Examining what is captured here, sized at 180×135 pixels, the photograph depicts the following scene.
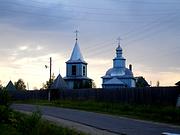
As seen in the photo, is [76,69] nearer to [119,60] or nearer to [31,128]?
[119,60]

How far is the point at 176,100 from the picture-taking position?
1687 inches

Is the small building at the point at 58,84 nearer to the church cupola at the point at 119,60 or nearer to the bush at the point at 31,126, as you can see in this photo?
the church cupola at the point at 119,60

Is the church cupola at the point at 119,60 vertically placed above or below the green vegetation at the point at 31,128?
above

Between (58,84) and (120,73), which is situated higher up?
(120,73)

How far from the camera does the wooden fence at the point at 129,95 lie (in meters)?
44.3

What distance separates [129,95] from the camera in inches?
2000

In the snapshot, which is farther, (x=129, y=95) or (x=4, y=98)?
(x=129, y=95)

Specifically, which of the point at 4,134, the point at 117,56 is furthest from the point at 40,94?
the point at 4,134

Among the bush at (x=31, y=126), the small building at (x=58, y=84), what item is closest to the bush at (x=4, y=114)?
the bush at (x=31, y=126)

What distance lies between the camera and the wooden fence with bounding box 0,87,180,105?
4429 cm


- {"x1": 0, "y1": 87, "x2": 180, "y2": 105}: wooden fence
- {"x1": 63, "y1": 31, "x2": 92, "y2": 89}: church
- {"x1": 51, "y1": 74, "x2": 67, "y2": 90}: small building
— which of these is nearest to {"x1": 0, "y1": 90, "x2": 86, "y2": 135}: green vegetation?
{"x1": 0, "y1": 87, "x2": 180, "y2": 105}: wooden fence

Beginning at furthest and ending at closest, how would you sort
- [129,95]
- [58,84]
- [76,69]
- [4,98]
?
[76,69] < [58,84] < [129,95] < [4,98]

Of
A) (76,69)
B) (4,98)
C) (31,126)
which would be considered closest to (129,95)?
(4,98)

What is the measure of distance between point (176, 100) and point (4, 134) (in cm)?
2827
